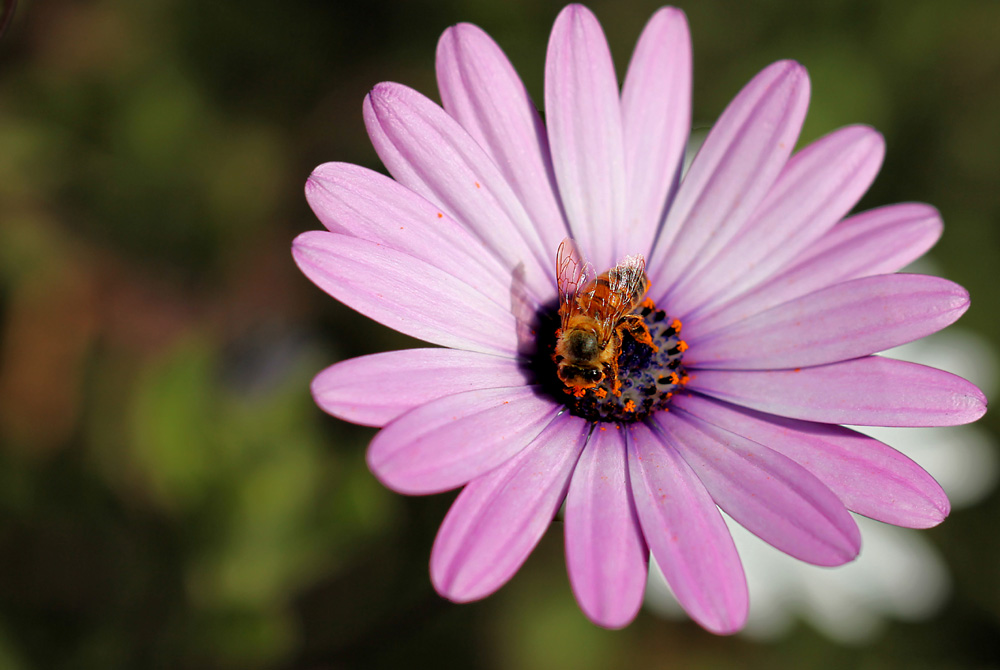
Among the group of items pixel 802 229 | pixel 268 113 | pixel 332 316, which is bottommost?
pixel 332 316

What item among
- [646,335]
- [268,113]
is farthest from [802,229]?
[268,113]

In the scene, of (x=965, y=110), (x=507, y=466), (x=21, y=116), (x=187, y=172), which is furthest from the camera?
(x=965, y=110)

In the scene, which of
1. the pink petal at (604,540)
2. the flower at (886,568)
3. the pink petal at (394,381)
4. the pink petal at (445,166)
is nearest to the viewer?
the pink petal at (604,540)

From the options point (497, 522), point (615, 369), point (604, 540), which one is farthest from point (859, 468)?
point (497, 522)

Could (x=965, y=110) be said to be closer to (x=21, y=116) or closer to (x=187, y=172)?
(x=187, y=172)

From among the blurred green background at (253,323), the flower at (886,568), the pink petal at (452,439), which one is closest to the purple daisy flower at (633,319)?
the pink petal at (452,439)

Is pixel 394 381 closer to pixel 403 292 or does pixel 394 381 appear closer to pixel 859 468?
pixel 403 292

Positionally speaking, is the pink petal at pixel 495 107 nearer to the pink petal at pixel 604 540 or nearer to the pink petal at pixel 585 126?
the pink petal at pixel 585 126
